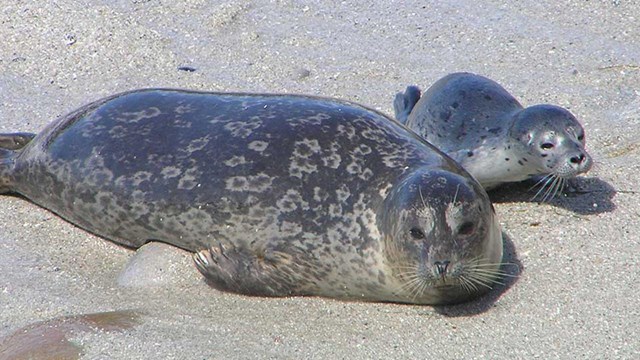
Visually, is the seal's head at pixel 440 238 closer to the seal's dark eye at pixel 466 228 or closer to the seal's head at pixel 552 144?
the seal's dark eye at pixel 466 228

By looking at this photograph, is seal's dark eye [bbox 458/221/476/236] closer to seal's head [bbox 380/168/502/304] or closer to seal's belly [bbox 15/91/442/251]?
seal's head [bbox 380/168/502/304]

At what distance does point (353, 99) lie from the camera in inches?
256

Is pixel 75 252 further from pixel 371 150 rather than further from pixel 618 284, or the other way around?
pixel 618 284

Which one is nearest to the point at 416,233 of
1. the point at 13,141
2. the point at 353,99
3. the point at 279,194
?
the point at 279,194

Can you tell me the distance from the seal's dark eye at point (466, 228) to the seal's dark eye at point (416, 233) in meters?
0.14

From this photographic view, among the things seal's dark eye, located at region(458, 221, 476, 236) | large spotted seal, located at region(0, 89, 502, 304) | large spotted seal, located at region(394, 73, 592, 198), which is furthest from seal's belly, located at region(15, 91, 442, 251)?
large spotted seal, located at region(394, 73, 592, 198)

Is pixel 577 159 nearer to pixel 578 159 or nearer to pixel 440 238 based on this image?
pixel 578 159

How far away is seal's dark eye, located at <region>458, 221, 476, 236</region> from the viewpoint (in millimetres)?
4180

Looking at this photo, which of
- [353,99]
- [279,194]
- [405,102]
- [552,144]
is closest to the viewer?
[279,194]

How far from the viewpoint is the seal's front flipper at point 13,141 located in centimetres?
582

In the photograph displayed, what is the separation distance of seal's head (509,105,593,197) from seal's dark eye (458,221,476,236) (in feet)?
3.55

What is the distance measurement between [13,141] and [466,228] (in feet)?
8.89

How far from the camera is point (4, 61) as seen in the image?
23.4 ft

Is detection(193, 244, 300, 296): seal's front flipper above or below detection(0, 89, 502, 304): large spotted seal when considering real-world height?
below
